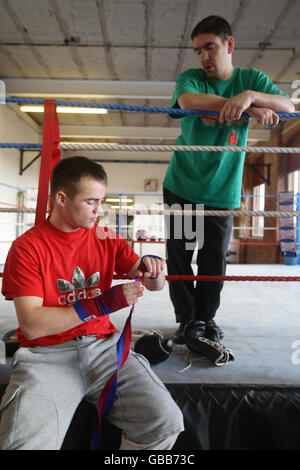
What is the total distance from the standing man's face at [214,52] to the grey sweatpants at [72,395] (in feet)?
3.41

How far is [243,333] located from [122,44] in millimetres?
4014

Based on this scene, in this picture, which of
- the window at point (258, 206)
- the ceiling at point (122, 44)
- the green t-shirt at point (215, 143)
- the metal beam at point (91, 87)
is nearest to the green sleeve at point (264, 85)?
the green t-shirt at point (215, 143)

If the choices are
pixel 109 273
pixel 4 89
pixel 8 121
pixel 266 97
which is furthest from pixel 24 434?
pixel 8 121

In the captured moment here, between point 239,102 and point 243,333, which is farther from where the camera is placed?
point 243,333

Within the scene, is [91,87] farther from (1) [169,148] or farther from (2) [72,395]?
(2) [72,395]

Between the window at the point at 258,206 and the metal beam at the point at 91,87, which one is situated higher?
the metal beam at the point at 91,87

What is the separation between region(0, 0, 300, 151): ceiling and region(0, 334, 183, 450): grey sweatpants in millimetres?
3729

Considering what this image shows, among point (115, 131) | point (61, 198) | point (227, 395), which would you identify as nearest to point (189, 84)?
point (61, 198)

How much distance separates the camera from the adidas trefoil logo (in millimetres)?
905

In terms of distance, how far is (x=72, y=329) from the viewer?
0.91m

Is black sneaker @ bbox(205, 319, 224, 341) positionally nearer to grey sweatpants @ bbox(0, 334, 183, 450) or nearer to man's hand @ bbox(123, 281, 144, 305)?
grey sweatpants @ bbox(0, 334, 183, 450)

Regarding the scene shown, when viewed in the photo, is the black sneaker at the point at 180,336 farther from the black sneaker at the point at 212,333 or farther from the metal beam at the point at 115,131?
the metal beam at the point at 115,131

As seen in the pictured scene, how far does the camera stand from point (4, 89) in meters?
5.19

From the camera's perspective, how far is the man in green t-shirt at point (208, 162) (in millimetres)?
1236
